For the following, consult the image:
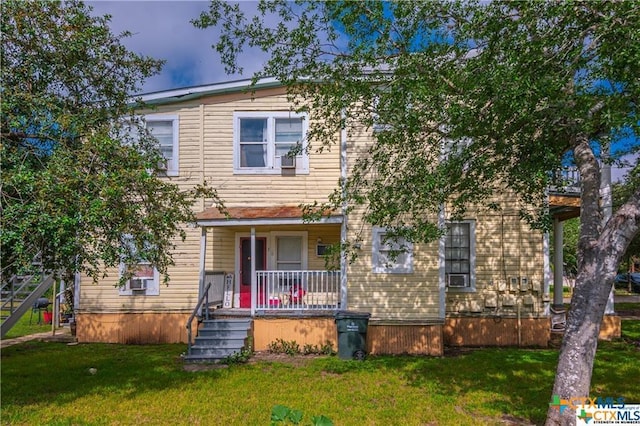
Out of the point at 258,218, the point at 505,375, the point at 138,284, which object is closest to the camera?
the point at 505,375

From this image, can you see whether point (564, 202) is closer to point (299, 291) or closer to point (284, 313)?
point (299, 291)

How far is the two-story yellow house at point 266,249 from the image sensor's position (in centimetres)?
1136

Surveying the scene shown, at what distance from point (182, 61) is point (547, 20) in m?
7.83

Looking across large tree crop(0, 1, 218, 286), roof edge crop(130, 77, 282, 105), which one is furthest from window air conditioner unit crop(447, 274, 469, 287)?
large tree crop(0, 1, 218, 286)

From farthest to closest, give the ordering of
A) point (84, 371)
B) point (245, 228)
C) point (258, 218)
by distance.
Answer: point (245, 228)
point (258, 218)
point (84, 371)

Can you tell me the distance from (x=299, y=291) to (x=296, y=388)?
405 centimetres

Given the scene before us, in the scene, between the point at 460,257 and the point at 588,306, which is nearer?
the point at 588,306

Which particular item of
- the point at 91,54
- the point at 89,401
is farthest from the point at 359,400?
the point at 91,54

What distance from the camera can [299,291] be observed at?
1136cm

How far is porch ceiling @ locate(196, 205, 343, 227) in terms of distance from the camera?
34.1 ft

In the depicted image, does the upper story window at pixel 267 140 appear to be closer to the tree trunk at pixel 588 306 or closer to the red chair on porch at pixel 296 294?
the red chair on porch at pixel 296 294

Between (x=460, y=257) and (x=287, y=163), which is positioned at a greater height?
(x=287, y=163)

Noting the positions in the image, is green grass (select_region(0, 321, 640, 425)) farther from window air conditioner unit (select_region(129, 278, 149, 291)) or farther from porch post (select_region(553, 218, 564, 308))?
porch post (select_region(553, 218, 564, 308))

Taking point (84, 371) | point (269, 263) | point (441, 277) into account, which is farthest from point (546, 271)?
point (84, 371)
